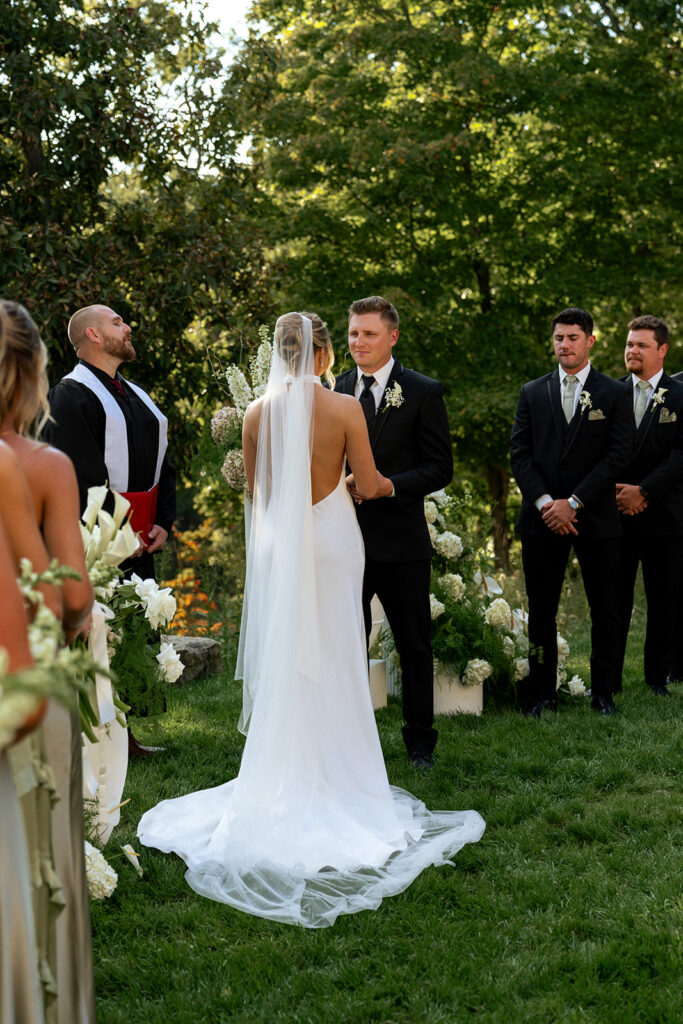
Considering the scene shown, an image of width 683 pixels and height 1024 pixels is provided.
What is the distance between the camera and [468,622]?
6.26 meters

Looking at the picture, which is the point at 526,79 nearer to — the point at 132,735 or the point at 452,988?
the point at 132,735

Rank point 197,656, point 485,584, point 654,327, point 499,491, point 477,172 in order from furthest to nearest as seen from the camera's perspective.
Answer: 1. point 499,491
2. point 477,172
3. point 197,656
4. point 485,584
5. point 654,327

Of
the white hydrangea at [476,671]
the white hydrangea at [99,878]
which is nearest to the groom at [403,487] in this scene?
the white hydrangea at [476,671]

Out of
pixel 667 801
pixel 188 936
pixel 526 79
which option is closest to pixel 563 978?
pixel 188 936

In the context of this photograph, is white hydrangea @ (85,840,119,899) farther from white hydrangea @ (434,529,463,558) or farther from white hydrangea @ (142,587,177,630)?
white hydrangea @ (434,529,463,558)

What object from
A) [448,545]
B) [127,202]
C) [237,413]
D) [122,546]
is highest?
[127,202]

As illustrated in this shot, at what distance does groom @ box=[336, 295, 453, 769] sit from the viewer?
16.4ft

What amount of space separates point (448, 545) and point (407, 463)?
53.9 inches

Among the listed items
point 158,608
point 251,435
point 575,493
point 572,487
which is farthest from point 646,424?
point 158,608

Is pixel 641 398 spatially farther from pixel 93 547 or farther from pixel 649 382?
pixel 93 547

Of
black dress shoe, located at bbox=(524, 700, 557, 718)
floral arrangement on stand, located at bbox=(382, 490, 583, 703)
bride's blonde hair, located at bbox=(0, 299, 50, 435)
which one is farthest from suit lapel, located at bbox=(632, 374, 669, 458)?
bride's blonde hair, located at bbox=(0, 299, 50, 435)

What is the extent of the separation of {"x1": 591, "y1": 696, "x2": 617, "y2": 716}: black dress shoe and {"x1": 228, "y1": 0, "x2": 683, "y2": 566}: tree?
7934 mm

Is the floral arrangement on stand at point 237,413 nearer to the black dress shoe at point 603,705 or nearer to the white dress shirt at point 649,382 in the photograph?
the white dress shirt at point 649,382

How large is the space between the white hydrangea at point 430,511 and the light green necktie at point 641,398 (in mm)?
1456
